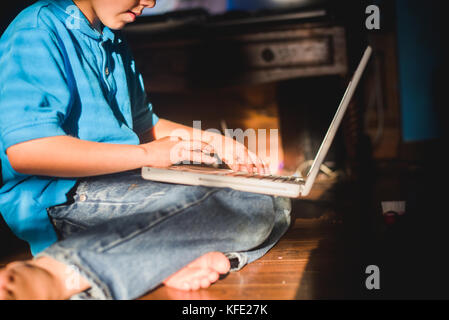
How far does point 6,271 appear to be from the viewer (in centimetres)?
48

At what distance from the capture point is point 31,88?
1.85 feet

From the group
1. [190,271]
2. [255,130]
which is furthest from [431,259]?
[255,130]

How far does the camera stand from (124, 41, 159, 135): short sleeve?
36.1 inches

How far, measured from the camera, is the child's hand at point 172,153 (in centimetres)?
64

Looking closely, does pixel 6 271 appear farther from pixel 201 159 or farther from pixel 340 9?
pixel 340 9

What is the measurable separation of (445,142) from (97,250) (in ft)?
7.71

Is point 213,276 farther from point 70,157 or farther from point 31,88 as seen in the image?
point 31,88

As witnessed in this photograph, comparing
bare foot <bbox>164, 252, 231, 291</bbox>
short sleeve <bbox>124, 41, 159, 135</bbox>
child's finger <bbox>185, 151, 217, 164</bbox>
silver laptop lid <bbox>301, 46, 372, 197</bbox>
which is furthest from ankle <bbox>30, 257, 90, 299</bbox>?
short sleeve <bbox>124, 41, 159, 135</bbox>

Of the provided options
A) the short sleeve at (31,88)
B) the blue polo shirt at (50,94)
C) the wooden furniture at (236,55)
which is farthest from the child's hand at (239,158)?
the wooden furniture at (236,55)

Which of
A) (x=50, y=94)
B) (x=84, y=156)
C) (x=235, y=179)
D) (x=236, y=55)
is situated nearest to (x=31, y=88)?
(x=50, y=94)

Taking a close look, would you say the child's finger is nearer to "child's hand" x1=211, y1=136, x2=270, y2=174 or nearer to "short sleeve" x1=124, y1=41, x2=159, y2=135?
"child's hand" x1=211, y1=136, x2=270, y2=174

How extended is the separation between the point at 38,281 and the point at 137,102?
1.85ft
